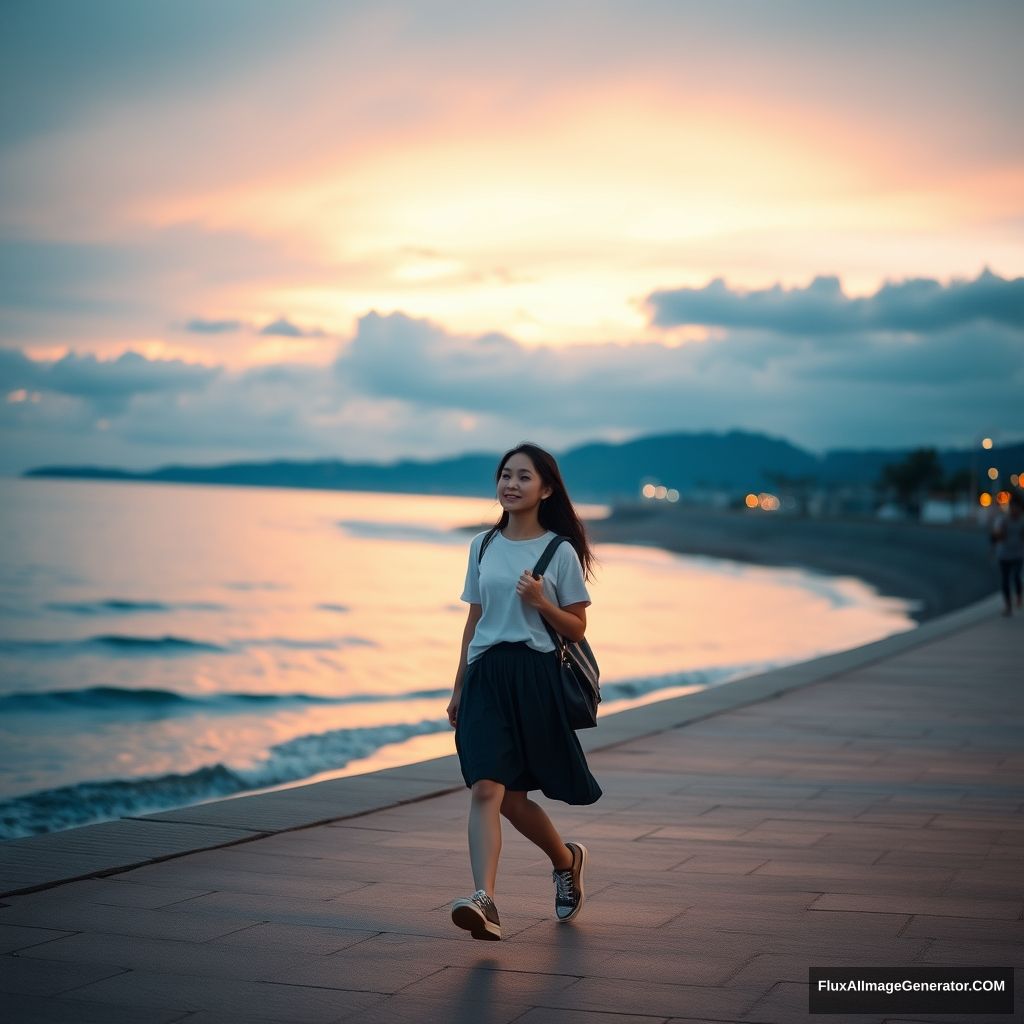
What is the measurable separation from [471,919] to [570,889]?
0.59 meters

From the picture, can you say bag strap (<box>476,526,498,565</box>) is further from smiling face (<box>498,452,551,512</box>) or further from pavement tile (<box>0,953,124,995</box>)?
pavement tile (<box>0,953,124,995</box>)

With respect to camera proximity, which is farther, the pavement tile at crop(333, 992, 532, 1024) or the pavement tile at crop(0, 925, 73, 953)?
the pavement tile at crop(0, 925, 73, 953)

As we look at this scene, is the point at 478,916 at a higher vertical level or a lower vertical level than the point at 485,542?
lower

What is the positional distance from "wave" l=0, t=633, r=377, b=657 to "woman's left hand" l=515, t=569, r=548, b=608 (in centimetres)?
2296

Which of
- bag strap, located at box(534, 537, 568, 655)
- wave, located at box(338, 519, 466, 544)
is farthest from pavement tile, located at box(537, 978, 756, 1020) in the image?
wave, located at box(338, 519, 466, 544)

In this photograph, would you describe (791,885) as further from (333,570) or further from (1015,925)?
(333,570)

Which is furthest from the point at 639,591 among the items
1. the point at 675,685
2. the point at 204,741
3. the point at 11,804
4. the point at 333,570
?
the point at 11,804

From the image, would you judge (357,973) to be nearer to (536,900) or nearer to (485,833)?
(485,833)

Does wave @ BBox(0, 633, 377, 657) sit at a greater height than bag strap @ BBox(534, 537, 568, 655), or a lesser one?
lesser

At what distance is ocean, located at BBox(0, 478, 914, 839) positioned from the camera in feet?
43.3

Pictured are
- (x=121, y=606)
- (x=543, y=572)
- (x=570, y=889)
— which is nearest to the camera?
(x=543, y=572)

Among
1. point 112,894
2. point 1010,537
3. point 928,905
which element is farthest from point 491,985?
point 1010,537

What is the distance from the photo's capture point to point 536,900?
4988mm

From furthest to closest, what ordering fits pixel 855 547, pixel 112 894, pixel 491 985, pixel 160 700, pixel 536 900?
pixel 855 547, pixel 160 700, pixel 536 900, pixel 112 894, pixel 491 985
